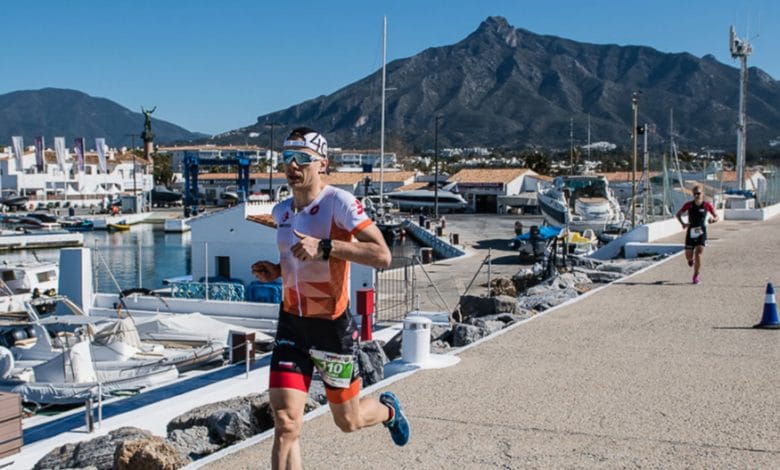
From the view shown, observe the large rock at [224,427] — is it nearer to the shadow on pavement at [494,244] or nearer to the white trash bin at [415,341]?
the white trash bin at [415,341]

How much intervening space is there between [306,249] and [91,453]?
12.9 feet

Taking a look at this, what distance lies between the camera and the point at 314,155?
4980mm

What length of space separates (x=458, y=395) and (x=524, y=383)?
0.77 m

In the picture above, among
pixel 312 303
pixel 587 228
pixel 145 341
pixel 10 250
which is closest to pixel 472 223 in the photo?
pixel 587 228

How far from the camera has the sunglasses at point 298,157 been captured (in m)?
4.93

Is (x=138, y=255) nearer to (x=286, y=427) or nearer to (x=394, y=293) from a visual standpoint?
(x=394, y=293)

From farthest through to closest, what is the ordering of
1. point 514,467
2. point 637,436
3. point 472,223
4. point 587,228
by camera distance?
point 472,223, point 587,228, point 637,436, point 514,467

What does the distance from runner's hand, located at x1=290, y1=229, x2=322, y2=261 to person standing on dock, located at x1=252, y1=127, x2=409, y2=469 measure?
5.0 inches

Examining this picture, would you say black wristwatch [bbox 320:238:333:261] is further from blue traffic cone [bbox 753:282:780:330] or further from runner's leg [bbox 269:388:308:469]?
blue traffic cone [bbox 753:282:780:330]

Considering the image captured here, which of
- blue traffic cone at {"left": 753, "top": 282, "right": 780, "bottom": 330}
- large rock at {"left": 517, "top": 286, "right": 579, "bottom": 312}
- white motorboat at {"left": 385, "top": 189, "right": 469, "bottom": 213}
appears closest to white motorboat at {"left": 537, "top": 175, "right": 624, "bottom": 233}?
white motorboat at {"left": 385, "top": 189, "right": 469, "bottom": 213}

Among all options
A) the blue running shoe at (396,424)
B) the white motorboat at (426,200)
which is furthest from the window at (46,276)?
the white motorboat at (426,200)

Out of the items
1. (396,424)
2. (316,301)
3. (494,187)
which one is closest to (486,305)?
(396,424)

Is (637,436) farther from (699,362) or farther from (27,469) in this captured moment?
(27,469)

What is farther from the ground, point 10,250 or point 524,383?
point 524,383
